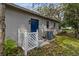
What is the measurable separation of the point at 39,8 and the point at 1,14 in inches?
136

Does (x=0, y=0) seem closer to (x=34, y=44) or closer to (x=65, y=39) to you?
(x=34, y=44)

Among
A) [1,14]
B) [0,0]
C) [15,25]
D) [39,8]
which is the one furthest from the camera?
[39,8]

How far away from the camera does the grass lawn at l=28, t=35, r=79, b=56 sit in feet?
28.6

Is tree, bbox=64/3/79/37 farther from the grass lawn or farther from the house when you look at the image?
the house

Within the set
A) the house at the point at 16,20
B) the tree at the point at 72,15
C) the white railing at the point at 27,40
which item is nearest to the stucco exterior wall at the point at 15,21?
the house at the point at 16,20

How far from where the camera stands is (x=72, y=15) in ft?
32.0

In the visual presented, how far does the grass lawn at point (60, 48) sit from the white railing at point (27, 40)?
0.87 feet

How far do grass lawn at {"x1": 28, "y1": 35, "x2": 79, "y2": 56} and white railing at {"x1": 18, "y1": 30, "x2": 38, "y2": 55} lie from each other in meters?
0.27

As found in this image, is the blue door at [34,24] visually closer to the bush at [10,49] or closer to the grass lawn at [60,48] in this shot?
the grass lawn at [60,48]

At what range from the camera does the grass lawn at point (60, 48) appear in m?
8.72

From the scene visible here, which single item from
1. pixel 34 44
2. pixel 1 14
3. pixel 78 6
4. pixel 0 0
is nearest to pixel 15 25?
pixel 34 44

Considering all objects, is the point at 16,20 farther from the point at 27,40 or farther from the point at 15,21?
the point at 27,40

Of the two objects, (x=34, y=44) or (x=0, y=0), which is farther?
(x=34, y=44)

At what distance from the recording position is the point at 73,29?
9555mm
